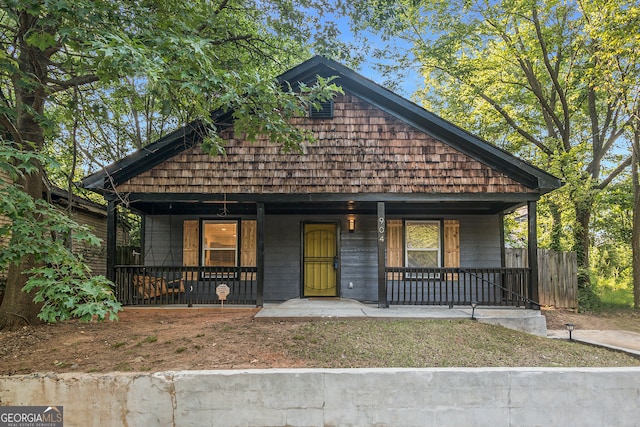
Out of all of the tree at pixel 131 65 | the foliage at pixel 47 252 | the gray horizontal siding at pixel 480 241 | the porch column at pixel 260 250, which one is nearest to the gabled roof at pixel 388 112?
Answer: the tree at pixel 131 65

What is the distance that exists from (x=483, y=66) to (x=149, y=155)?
1217 cm

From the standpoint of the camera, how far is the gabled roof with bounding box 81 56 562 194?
7727mm

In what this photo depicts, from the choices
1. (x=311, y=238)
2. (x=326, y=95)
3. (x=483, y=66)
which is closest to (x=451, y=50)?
(x=483, y=66)

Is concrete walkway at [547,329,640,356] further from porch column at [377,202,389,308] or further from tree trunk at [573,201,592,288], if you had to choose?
tree trunk at [573,201,592,288]

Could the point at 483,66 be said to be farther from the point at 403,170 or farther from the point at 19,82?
the point at 19,82

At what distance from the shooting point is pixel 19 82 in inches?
200

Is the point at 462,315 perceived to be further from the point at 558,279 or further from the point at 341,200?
the point at 558,279

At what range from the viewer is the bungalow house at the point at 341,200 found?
7.91m

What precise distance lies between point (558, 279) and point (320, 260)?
7.01m

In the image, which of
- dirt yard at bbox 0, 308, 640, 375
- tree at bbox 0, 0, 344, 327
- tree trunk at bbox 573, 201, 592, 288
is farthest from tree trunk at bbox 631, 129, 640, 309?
tree at bbox 0, 0, 344, 327

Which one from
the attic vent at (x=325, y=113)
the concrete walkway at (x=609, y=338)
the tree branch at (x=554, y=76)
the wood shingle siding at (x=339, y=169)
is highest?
the tree branch at (x=554, y=76)

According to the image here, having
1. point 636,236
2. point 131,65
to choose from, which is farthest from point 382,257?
point 636,236

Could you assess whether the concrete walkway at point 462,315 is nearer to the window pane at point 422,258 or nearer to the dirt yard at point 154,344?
the dirt yard at point 154,344

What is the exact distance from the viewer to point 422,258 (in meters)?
9.46
